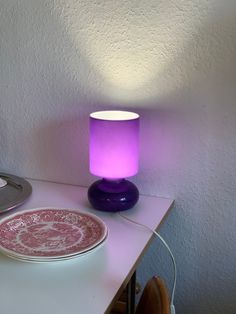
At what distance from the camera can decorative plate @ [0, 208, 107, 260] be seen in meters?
0.95

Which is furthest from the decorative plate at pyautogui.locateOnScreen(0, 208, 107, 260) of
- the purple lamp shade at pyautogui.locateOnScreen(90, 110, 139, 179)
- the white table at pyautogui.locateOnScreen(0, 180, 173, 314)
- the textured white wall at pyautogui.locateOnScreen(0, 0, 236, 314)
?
the textured white wall at pyautogui.locateOnScreen(0, 0, 236, 314)

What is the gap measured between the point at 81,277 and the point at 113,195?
317 mm

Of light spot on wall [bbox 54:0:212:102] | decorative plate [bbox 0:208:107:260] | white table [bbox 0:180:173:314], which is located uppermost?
light spot on wall [bbox 54:0:212:102]

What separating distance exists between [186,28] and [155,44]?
0.09 metres

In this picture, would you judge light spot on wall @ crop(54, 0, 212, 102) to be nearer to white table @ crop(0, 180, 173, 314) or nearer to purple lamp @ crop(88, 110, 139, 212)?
purple lamp @ crop(88, 110, 139, 212)

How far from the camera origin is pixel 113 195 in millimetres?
1163

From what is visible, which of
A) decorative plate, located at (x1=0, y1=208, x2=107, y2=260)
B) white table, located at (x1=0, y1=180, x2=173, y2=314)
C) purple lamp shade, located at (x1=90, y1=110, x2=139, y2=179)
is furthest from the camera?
purple lamp shade, located at (x1=90, y1=110, x2=139, y2=179)

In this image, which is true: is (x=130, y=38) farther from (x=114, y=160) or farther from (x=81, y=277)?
(x=81, y=277)

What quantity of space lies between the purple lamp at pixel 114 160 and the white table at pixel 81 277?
0.04 meters

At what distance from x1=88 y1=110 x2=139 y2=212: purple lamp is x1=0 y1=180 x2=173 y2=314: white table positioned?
44 millimetres

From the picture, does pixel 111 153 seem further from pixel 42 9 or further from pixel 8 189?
pixel 42 9

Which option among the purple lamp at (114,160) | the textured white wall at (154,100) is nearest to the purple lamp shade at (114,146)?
the purple lamp at (114,160)

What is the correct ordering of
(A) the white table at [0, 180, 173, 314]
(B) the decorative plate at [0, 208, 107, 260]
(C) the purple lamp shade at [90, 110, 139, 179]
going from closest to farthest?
(A) the white table at [0, 180, 173, 314] → (B) the decorative plate at [0, 208, 107, 260] → (C) the purple lamp shade at [90, 110, 139, 179]

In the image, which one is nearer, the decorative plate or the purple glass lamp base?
the decorative plate
